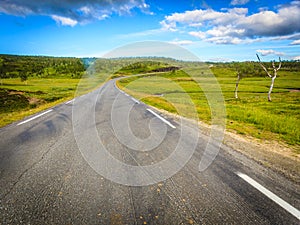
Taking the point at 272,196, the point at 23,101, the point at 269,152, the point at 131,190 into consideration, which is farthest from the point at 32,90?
the point at 272,196

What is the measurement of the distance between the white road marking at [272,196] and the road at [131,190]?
14 mm

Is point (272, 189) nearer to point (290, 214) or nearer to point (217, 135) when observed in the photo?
point (290, 214)

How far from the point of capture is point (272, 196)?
9.21ft

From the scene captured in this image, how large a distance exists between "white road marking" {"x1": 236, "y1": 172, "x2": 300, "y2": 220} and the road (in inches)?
0.5

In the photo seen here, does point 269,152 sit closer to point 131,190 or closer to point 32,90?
point 131,190

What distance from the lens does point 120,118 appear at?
26.1 feet

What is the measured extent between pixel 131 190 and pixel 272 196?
Answer: 7.10 feet

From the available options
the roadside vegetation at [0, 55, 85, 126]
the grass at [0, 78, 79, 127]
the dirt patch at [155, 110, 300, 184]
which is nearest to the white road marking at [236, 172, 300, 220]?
the dirt patch at [155, 110, 300, 184]

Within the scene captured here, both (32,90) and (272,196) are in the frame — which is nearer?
(272,196)

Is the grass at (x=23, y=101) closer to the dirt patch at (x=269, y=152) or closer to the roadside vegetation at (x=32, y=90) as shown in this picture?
the roadside vegetation at (x=32, y=90)

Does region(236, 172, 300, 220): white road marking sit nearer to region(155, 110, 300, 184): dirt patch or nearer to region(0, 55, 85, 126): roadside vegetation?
region(155, 110, 300, 184): dirt patch

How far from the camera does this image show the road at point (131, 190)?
2396mm

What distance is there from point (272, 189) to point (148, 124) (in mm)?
4655

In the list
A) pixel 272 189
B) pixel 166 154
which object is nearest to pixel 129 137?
pixel 166 154
